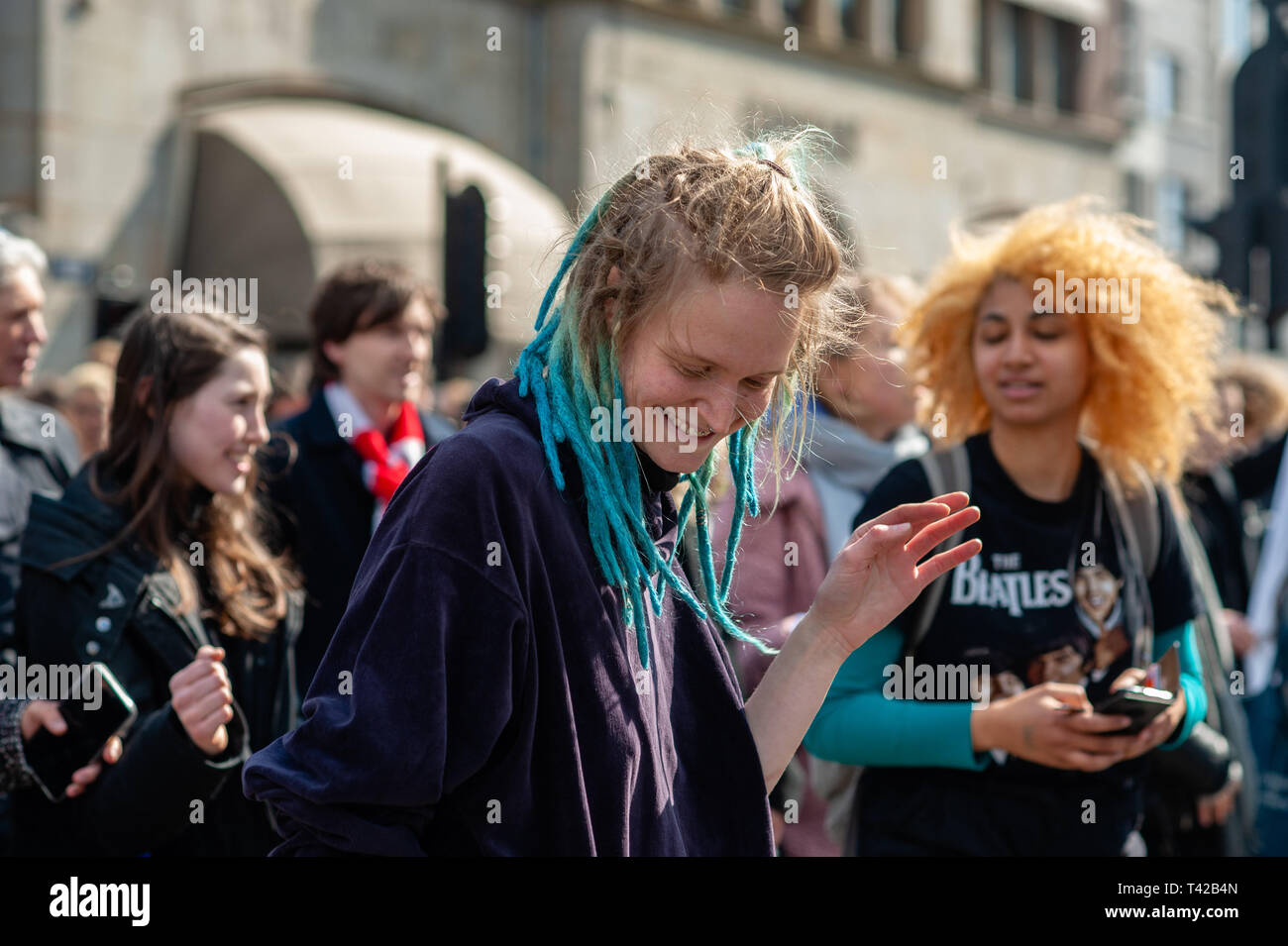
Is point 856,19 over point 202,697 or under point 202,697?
over

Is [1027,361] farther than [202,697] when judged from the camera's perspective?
Yes

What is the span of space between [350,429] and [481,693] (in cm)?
314

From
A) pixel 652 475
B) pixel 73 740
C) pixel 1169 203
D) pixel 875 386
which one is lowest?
pixel 73 740

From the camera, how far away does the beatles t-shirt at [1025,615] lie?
10.7ft

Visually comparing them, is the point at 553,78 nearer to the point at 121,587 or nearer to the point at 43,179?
the point at 43,179

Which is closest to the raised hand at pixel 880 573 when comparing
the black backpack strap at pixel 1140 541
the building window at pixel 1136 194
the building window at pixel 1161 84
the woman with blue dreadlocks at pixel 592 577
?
the woman with blue dreadlocks at pixel 592 577

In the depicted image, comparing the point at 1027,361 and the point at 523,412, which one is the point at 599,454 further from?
the point at 1027,361

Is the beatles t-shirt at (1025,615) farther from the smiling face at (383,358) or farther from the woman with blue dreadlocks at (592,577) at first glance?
the smiling face at (383,358)

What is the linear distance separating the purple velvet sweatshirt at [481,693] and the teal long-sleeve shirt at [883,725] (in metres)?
1.31

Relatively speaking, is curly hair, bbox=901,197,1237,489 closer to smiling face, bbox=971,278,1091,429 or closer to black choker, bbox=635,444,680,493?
smiling face, bbox=971,278,1091,429

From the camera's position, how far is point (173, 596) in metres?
3.50

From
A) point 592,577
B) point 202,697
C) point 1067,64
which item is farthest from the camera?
point 1067,64

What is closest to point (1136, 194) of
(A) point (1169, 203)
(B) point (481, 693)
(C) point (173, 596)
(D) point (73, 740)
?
(A) point (1169, 203)
